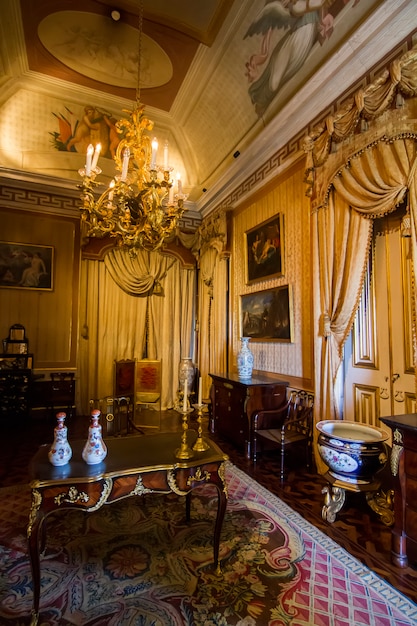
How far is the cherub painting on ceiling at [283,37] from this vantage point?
11.6ft

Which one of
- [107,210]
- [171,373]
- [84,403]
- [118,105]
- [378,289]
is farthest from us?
[171,373]

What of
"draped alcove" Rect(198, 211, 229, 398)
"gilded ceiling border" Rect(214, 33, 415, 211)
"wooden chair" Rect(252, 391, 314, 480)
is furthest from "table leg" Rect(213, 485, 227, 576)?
"draped alcove" Rect(198, 211, 229, 398)

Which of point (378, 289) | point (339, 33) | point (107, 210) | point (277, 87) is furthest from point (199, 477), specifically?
point (277, 87)

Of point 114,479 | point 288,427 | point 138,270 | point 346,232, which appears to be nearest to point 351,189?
point 346,232

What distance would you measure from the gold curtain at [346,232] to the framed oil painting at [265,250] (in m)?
0.95

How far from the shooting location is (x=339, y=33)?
11.3 feet

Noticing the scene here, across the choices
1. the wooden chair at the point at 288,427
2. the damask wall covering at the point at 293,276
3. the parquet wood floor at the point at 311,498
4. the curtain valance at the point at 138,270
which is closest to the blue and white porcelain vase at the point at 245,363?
the damask wall covering at the point at 293,276

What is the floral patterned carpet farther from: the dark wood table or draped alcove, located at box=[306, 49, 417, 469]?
draped alcove, located at box=[306, 49, 417, 469]

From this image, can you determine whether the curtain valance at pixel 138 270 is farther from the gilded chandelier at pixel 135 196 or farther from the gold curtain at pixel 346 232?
the gold curtain at pixel 346 232

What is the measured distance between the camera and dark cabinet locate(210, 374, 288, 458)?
13.8 ft

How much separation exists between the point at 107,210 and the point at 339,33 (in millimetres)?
3215

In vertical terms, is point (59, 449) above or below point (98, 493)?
above

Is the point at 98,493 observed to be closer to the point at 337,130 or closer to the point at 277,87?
the point at 337,130

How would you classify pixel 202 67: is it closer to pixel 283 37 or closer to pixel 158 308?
pixel 283 37
